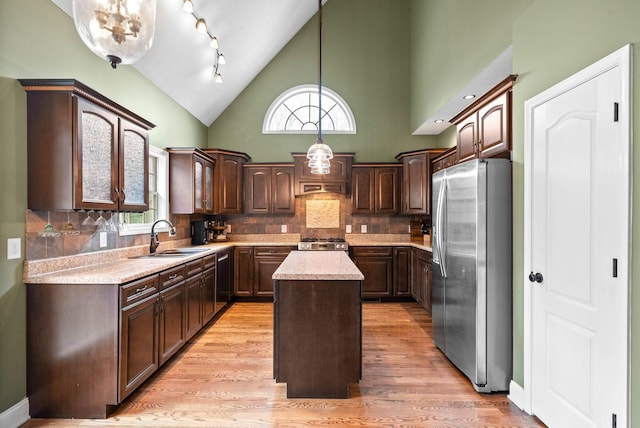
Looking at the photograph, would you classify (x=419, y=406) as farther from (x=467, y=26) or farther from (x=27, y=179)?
(x=467, y=26)

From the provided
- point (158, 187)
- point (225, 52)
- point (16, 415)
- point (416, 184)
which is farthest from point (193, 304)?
point (416, 184)

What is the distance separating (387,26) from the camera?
561 centimetres

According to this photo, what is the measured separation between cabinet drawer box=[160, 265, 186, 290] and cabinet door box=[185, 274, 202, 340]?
15 centimetres

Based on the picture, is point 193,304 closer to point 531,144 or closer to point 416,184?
point 531,144

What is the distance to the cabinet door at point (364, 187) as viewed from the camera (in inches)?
210

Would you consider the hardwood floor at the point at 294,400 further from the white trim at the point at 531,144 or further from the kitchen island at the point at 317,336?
the white trim at the point at 531,144

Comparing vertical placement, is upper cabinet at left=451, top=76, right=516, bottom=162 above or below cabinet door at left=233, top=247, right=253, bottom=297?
above

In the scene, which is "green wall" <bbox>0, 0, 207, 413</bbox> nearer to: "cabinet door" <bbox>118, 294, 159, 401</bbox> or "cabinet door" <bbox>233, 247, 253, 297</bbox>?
"cabinet door" <bbox>118, 294, 159, 401</bbox>

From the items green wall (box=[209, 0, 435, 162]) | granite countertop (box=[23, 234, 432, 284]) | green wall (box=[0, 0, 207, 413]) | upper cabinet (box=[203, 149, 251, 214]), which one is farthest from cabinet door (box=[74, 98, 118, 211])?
green wall (box=[209, 0, 435, 162])

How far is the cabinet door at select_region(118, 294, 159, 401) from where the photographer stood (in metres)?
2.18

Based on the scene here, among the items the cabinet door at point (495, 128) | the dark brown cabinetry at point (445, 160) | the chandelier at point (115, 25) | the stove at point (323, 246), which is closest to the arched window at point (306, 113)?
the dark brown cabinetry at point (445, 160)

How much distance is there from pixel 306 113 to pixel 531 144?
4.19m

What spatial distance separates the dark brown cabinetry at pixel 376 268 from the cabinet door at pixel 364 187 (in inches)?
27.8

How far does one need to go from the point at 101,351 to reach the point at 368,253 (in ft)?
12.0
